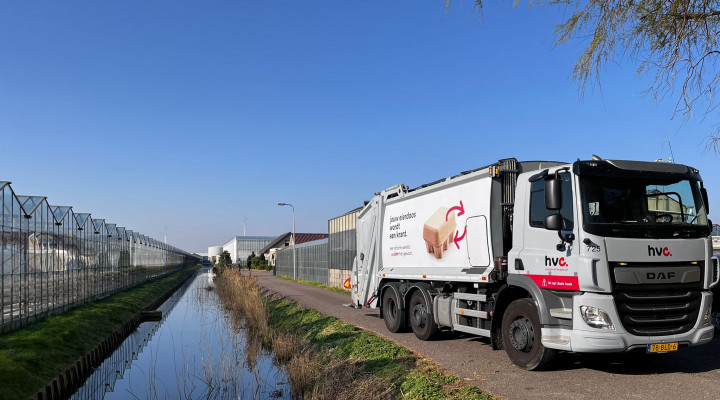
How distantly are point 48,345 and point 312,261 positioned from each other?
28833 mm

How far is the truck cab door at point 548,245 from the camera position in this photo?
739cm

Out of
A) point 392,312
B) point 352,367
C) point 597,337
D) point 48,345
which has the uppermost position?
point 597,337

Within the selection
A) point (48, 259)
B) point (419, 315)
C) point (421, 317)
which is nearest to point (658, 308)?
point (421, 317)

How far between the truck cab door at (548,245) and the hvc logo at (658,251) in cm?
101

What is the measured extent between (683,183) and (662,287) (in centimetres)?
174

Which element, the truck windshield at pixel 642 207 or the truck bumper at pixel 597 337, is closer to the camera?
the truck bumper at pixel 597 337

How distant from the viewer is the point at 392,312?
42.8 feet

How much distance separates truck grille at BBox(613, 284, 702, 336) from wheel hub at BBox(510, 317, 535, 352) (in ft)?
4.46

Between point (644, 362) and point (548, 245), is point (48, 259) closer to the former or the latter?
point (548, 245)

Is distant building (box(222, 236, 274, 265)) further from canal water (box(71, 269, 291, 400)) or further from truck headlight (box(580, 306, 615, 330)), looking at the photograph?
truck headlight (box(580, 306, 615, 330))

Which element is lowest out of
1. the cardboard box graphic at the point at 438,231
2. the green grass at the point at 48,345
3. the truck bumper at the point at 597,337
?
the green grass at the point at 48,345

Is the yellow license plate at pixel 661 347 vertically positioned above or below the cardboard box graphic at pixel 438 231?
below

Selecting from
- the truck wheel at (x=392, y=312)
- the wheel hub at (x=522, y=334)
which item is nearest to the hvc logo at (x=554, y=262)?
the wheel hub at (x=522, y=334)

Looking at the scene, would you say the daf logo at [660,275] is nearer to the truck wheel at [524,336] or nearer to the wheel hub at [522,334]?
the truck wheel at [524,336]
